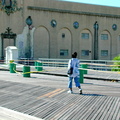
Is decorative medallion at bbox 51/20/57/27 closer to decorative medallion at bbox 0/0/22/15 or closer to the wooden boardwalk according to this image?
decorative medallion at bbox 0/0/22/15

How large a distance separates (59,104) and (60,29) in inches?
1195

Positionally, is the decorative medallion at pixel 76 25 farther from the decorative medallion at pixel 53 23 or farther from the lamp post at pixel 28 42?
the lamp post at pixel 28 42

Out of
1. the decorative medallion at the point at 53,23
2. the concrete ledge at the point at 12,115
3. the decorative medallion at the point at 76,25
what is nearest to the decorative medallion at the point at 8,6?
the decorative medallion at the point at 53,23

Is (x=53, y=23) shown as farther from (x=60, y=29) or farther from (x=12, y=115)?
(x=12, y=115)

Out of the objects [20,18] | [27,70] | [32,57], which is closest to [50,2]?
[20,18]

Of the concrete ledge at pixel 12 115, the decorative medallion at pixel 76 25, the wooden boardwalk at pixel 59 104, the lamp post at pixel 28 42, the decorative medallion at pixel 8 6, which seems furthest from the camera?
the decorative medallion at pixel 76 25

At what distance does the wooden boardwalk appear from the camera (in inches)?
286

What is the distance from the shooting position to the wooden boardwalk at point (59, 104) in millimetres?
7270

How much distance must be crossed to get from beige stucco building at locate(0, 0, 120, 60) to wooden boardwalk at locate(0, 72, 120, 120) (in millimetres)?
24513

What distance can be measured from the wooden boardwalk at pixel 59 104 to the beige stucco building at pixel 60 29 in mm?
24513

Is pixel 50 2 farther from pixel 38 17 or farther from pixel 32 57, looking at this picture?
pixel 32 57

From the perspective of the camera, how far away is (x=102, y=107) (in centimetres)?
805

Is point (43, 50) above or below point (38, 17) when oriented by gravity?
below

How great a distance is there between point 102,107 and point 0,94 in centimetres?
465
